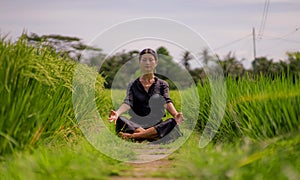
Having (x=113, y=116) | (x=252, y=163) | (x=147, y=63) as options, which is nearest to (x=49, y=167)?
(x=252, y=163)

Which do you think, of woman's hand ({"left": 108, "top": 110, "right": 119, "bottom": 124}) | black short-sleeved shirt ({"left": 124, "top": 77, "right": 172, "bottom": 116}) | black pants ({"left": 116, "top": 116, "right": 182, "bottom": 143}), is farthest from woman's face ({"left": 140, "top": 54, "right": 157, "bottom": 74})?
woman's hand ({"left": 108, "top": 110, "right": 119, "bottom": 124})

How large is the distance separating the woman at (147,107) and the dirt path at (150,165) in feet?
1.63

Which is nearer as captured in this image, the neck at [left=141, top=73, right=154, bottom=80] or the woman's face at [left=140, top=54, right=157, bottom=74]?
the woman's face at [left=140, top=54, right=157, bottom=74]

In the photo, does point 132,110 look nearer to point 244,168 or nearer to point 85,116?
point 85,116

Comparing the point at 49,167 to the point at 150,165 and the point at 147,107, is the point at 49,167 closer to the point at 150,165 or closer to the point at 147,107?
the point at 150,165

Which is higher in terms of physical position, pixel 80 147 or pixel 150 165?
pixel 80 147

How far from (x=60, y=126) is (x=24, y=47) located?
1.25 m

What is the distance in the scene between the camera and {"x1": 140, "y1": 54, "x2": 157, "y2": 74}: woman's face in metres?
7.02

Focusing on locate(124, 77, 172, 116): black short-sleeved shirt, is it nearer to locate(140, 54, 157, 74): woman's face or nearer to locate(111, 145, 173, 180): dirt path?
locate(140, 54, 157, 74): woman's face

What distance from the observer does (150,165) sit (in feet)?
16.0

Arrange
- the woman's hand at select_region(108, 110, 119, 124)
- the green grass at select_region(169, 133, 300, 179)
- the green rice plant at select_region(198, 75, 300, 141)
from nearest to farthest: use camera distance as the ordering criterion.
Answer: the green grass at select_region(169, 133, 300, 179) → the green rice plant at select_region(198, 75, 300, 141) → the woman's hand at select_region(108, 110, 119, 124)

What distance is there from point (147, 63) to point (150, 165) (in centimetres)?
254

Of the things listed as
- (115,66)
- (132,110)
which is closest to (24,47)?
(132,110)

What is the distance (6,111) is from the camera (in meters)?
4.02
